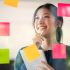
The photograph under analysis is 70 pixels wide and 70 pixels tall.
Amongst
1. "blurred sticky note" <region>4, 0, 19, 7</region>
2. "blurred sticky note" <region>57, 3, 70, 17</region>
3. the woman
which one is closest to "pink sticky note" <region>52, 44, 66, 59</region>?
the woman

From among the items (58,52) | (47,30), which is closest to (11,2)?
(47,30)

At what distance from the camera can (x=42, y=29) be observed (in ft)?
3.32

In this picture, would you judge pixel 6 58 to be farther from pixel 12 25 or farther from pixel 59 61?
pixel 59 61

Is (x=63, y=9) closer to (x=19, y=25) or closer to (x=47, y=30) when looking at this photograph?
(x=47, y=30)

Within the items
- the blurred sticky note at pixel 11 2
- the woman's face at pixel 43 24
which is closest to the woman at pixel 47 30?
the woman's face at pixel 43 24

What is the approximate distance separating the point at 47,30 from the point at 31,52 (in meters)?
0.17

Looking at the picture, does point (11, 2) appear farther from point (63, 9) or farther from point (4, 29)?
point (63, 9)

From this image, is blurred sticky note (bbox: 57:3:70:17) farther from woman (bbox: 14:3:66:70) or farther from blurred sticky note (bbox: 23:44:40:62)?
blurred sticky note (bbox: 23:44:40:62)

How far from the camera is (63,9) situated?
1.02 meters

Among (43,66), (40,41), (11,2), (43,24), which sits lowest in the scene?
(43,66)

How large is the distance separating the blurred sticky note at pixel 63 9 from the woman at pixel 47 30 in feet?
0.08

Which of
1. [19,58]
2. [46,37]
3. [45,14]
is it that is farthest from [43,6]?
[19,58]

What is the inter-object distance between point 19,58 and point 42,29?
0.23 meters

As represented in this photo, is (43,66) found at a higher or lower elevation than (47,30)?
lower
